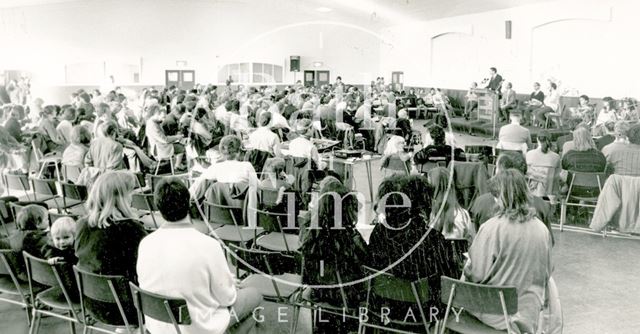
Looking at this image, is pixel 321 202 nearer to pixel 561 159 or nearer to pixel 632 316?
pixel 632 316

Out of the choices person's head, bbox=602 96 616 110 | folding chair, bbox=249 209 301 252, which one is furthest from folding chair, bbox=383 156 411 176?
person's head, bbox=602 96 616 110

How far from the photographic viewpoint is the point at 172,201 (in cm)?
278

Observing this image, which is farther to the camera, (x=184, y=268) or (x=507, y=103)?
(x=507, y=103)

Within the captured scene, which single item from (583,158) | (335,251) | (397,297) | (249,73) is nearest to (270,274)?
(335,251)

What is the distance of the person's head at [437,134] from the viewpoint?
20.4 ft

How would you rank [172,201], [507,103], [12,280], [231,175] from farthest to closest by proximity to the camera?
[507,103] → [231,175] → [12,280] → [172,201]

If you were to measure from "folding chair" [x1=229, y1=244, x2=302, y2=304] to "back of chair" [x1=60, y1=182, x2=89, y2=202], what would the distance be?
217cm

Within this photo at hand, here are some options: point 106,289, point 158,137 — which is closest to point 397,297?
point 106,289

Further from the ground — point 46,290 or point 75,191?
point 75,191

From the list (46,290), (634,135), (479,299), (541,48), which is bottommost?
(46,290)

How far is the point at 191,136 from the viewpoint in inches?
335

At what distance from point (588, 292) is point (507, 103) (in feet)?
33.6

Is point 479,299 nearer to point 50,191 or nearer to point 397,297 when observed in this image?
point 397,297

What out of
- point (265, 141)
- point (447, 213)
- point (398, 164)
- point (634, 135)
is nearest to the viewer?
point (447, 213)
